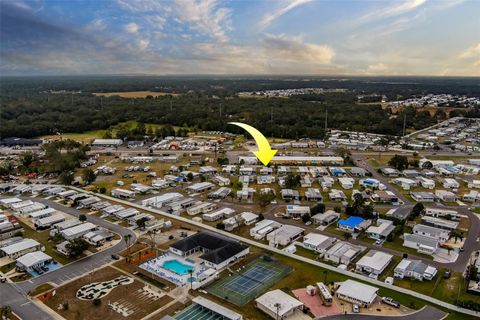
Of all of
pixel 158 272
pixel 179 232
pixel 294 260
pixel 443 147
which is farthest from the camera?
pixel 443 147

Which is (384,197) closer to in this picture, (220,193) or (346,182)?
(346,182)

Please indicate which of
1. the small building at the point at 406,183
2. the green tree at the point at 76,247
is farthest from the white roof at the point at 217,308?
the small building at the point at 406,183

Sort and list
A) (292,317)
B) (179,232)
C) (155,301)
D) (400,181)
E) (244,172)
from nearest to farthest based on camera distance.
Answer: (292,317), (155,301), (179,232), (400,181), (244,172)

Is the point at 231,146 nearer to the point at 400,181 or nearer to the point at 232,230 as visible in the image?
the point at 400,181

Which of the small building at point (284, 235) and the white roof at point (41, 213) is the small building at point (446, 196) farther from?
the white roof at point (41, 213)

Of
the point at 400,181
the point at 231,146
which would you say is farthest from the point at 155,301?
the point at 231,146

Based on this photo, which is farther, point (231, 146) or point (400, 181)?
point (231, 146)
